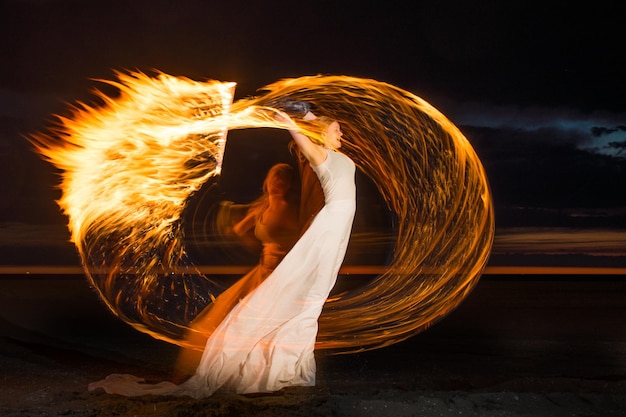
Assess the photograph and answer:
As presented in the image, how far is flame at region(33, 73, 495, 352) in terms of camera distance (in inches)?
260

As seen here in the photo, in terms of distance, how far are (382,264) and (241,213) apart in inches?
52.5

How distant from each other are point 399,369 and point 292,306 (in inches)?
87.0

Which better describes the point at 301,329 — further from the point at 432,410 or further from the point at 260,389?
the point at 432,410

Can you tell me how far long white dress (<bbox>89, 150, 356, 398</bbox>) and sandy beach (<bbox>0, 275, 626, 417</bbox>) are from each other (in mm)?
166

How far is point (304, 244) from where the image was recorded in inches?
233

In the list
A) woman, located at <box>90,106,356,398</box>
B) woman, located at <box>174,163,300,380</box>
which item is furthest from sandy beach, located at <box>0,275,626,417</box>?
woman, located at <box>174,163,300,380</box>

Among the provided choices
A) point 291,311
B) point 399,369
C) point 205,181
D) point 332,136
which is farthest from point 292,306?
point 399,369

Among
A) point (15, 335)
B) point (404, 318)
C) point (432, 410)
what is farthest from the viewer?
point (15, 335)

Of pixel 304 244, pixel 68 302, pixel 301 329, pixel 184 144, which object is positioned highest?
pixel 184 144

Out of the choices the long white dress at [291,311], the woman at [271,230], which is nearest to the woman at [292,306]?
the long white dress at [291,311]

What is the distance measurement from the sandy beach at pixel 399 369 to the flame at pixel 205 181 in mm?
664

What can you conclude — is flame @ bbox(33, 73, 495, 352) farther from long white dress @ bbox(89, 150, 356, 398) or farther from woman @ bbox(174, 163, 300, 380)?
long white dress @ bbox(89, 150, 356, 398)

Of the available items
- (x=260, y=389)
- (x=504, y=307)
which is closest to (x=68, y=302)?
(x=504, y=307)

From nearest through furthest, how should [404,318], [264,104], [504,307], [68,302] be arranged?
[264,104] < [404,318] < [504,307] < [68,302]
